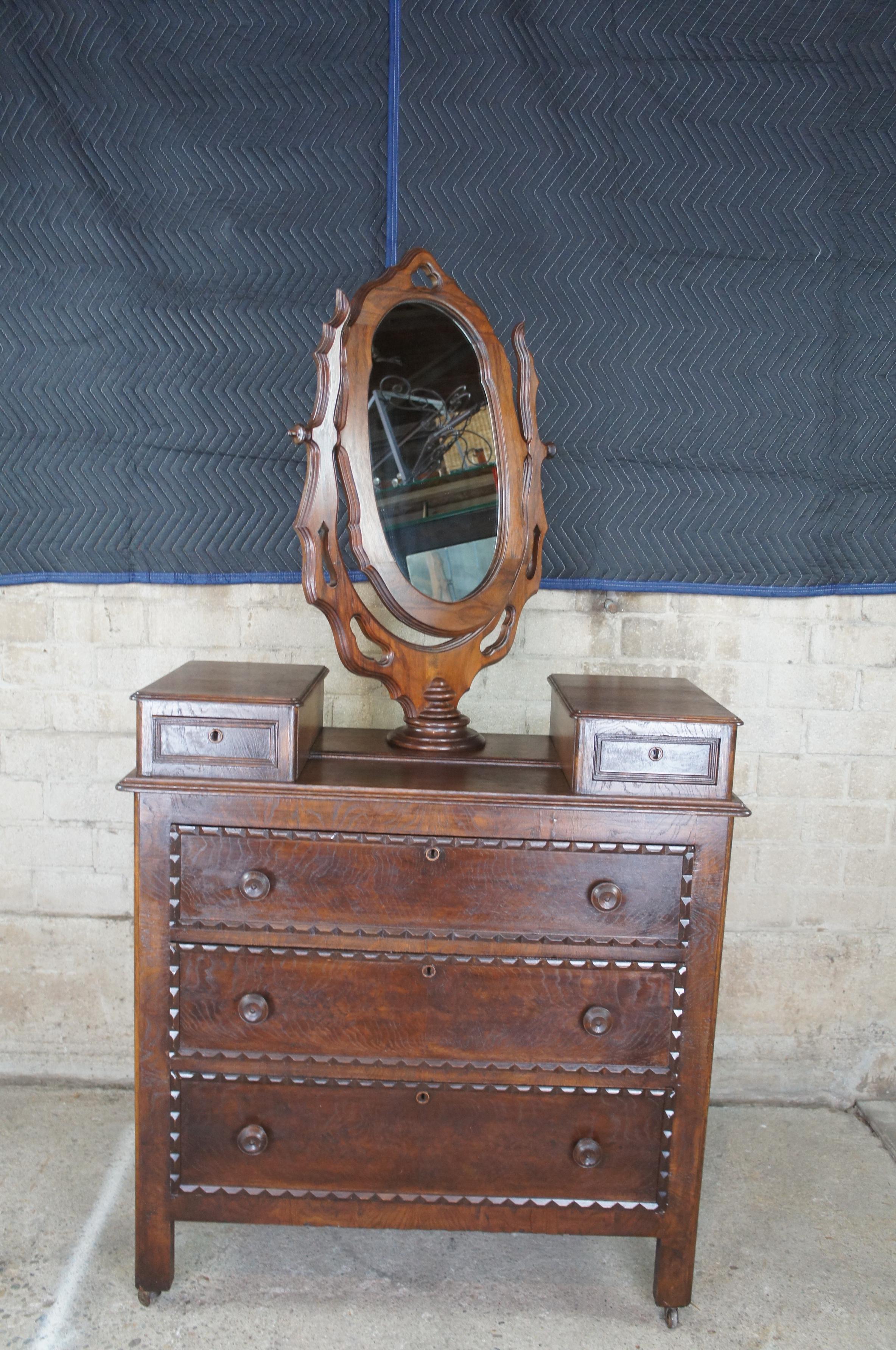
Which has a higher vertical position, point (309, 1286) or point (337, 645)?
point (337, 645)

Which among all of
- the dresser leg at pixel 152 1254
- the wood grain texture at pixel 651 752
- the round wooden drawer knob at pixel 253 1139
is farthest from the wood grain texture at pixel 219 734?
the dresser leg at pixel 152 1254

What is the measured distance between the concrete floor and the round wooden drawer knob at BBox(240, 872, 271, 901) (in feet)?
2.73

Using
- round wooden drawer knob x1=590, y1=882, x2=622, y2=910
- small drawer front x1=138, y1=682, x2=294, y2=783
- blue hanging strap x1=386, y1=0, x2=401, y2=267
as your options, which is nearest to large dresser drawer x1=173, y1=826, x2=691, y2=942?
round wooden drawer knob x1=590, y1=882, x2=622, y2=910

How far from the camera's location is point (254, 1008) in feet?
6.48

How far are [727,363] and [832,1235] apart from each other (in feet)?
6.64

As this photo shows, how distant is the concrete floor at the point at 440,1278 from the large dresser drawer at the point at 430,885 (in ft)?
2.52

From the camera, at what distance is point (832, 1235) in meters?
2.30

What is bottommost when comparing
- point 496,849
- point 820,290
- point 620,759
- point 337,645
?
point 496,849

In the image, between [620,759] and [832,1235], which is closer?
[620,759]

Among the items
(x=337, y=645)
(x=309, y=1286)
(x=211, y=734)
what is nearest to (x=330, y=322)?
(x=337, y=645)

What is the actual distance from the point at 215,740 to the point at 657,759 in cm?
83

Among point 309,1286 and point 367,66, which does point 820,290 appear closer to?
point 367,66

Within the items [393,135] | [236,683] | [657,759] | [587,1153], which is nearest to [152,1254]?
[587,1153]

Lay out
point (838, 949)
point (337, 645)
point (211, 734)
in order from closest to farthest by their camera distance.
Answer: point (211, 734) → point (337, 645) → point (838, 949)
